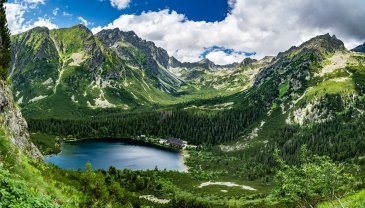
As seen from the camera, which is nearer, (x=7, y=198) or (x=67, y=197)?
(x=7, y=198)

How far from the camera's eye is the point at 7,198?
62.6ft

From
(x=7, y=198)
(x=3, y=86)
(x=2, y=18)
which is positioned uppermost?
(x=2, y=18)

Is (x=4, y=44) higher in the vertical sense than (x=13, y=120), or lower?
higher

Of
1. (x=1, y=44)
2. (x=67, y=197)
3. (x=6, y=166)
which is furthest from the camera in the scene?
(x=1, y=44)

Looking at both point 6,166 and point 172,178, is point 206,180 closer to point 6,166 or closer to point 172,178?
point 172,178

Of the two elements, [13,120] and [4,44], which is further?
[4,44]

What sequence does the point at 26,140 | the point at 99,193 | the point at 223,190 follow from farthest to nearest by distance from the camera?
the point at 223,190
the point at 26,140
the point at 99,193

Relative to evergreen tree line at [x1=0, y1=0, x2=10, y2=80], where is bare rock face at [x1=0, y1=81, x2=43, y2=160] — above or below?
below

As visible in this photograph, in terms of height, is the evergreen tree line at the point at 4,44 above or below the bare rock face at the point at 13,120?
above

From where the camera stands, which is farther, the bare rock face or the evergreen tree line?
the evergreen tree line

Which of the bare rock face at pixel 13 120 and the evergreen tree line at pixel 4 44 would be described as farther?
the evergreen tree line at pixel 4 44

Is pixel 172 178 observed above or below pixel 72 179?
below

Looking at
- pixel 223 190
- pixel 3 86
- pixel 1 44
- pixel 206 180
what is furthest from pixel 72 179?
pixel 206 180

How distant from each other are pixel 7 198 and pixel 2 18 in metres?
64.1
